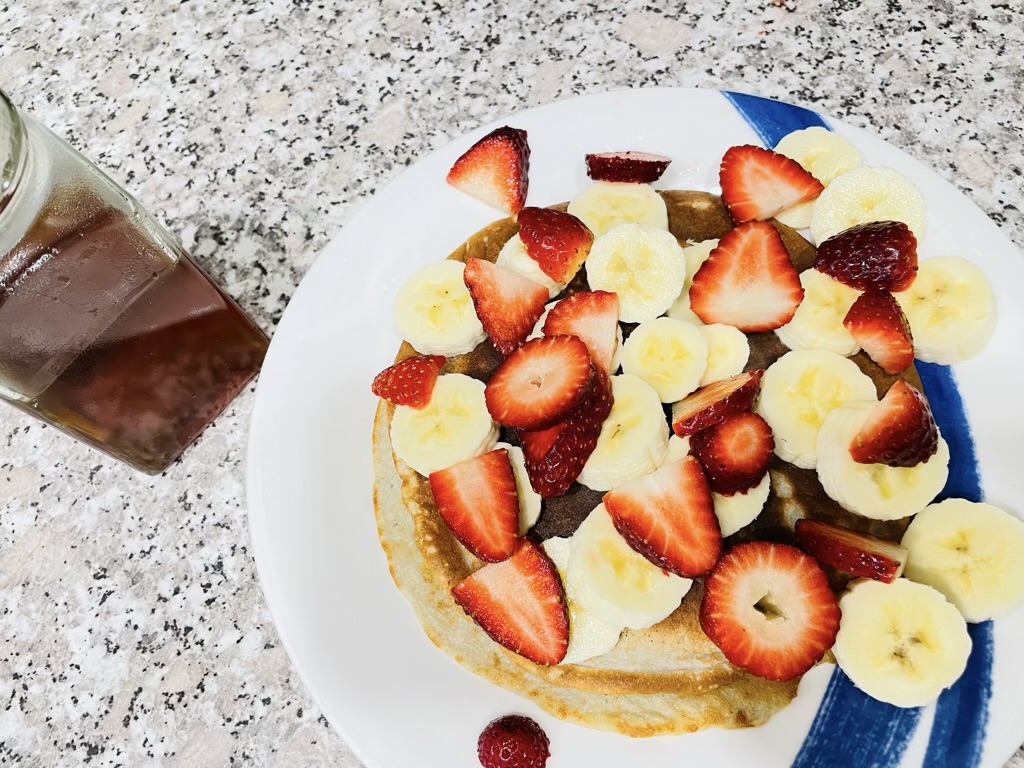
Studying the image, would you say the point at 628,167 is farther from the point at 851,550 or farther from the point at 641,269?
the point at 851,550

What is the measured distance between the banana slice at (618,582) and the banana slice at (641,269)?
1.28 feet

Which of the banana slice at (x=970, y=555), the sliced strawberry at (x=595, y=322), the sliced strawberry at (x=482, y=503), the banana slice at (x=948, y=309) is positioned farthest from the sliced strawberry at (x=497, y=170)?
the banana slice at (x=970, y=555)

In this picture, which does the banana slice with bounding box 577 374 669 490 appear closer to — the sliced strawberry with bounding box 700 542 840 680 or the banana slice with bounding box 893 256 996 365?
the sliced strawberry with bounding box 700 542 840 680

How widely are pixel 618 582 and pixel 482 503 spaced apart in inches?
9.9

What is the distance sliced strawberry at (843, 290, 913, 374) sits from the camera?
1335 mm

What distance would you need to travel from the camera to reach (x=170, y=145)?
6.36 ft

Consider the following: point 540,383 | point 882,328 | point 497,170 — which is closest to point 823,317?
point 882,328

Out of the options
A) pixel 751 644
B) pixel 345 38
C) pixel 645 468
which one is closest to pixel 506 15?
pixel 345 38

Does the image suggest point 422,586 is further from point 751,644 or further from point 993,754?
point 993,754

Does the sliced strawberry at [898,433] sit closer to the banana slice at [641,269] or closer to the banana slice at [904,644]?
the banana slice at [904,644]

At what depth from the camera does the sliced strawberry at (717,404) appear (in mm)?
1309

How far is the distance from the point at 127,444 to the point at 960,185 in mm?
1783

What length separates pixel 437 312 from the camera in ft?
4.76

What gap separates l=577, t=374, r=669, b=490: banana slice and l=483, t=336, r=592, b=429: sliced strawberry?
0.09 metres
